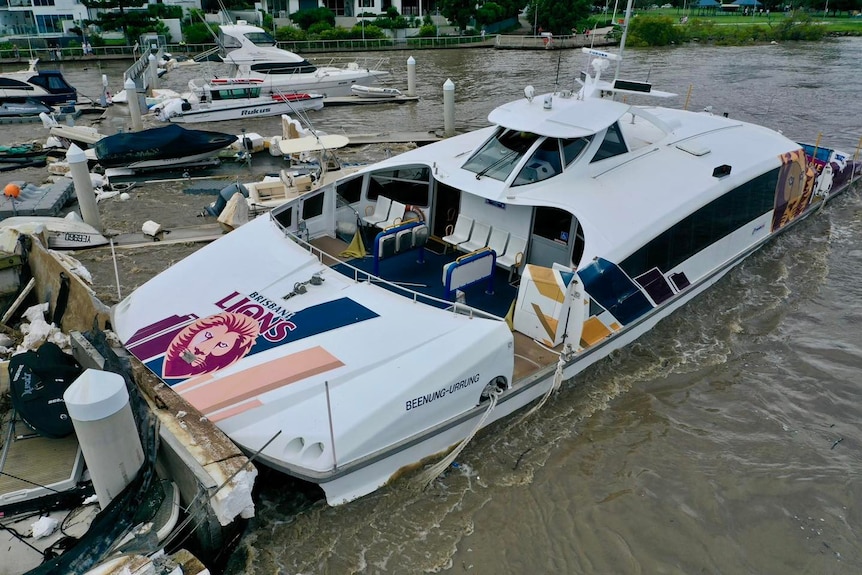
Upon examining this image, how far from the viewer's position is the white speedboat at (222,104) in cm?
2258

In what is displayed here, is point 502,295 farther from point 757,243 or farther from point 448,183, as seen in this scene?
point 757,243

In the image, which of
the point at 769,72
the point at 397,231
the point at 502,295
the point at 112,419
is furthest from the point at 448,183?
the point at 769,72

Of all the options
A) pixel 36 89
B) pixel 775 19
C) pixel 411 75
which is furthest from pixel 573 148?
pixel 775 19

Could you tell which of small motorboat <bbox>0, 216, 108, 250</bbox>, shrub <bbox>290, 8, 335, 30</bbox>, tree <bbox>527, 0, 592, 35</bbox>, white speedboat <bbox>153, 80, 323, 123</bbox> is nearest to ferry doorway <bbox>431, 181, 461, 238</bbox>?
small motorboat <bbox>0, 216, 108, 250</bbox>

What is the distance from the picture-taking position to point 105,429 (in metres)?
4.03

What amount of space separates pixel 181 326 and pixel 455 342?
264cm

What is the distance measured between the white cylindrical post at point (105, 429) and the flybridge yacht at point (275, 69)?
74.9ft

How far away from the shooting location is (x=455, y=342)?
214 inches

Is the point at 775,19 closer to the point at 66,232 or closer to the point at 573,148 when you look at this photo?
the point at 573,148

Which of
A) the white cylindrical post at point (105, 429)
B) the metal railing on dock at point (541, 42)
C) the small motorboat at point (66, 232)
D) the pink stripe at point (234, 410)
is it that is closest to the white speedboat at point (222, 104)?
the small motorboat at point (66, 232)

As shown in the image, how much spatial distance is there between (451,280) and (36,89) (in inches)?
Result: 972

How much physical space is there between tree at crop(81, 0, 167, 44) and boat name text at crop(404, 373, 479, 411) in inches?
1936

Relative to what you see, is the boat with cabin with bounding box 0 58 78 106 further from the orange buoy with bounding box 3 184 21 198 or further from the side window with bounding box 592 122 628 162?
the side window with bounding box 592 122 628 162

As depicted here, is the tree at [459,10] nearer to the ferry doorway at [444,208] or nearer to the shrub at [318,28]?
the shrub at [318,28]
